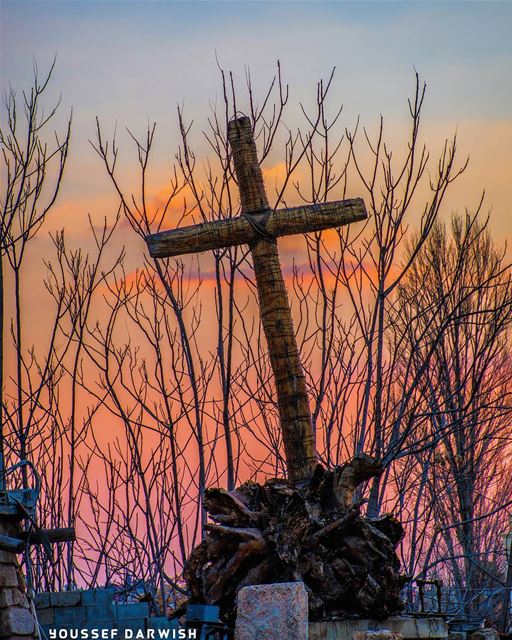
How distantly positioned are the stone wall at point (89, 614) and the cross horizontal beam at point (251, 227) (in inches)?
126

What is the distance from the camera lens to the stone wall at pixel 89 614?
9.62 m

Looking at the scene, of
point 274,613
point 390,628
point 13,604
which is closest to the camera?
point 274,613

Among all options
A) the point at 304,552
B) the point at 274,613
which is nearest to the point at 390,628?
the point at 304,552

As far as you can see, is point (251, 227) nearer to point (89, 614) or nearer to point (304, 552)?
point (304, 552)

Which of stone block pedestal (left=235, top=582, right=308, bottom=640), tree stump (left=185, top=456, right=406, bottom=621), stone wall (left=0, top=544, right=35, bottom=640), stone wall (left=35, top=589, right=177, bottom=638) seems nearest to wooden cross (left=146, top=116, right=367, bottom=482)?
tree stump (left=185, top=456, right=406, bottom=621)

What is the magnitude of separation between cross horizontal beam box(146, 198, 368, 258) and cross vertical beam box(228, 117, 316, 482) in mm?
142

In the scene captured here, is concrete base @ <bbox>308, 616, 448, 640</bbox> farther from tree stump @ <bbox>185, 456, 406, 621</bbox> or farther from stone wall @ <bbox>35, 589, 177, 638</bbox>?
stone wall @ <bbox>35, 589, 177, 638</bbox>

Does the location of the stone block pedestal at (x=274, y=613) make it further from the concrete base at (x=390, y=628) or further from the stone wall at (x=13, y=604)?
the stone wall at (x=13, y=604)

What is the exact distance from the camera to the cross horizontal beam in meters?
9.11

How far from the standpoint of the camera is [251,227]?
30.2 ft

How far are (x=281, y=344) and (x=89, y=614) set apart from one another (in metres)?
3.07

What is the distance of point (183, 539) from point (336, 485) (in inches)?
179

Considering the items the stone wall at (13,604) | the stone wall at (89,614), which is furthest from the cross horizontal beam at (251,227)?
the stone wall at (89,614)

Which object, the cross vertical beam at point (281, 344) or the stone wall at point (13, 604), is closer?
the stone wall at point (13, 604)
